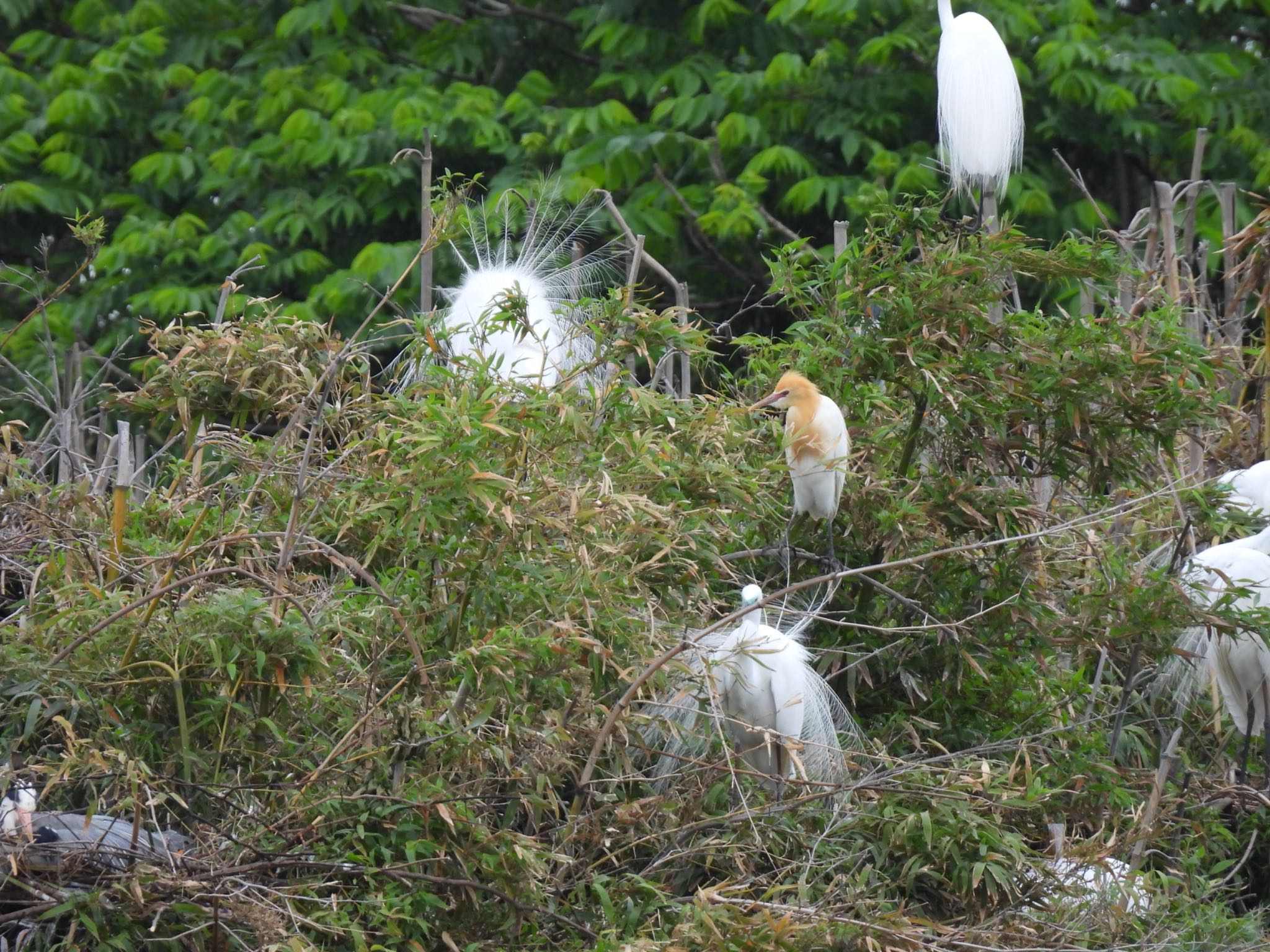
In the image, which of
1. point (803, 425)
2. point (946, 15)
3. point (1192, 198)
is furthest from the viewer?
point (946, 15)

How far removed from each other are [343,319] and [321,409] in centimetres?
372

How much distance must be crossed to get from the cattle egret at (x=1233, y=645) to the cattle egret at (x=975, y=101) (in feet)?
6.27

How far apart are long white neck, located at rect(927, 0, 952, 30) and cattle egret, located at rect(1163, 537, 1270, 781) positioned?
7.85 ft

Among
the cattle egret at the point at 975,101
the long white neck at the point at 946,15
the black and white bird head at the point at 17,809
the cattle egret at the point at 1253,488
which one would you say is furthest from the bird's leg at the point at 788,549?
the long white neck at the point at 946,15

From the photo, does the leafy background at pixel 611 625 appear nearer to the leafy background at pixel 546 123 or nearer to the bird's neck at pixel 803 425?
the bird's neck at pixel 803 425

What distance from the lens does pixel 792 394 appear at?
3.12 metres

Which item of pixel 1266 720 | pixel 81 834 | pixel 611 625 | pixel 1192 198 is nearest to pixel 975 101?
pixel 1192 198

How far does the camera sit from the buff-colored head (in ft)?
10.2

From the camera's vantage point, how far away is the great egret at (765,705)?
9.34 ft

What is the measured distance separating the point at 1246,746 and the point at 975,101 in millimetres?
2444

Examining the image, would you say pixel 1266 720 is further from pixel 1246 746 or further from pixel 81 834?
pixel 81 834

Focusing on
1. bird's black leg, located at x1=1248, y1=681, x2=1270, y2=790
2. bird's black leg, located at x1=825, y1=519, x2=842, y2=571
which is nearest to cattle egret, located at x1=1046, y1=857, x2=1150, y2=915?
bird's black leg, located at x1=825, y1=519, x2=842, y2=571

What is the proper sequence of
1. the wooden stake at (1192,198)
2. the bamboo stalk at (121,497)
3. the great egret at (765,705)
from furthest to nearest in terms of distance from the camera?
1. the wooden stake at (1192,198)
2. the great egret at (765,705)
3. the bamboo stalk at (121,497)

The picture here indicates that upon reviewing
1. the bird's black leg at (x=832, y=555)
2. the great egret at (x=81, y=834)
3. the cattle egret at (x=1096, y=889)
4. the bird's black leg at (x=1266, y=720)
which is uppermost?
the bird's black leg at (x=832, y=555)
